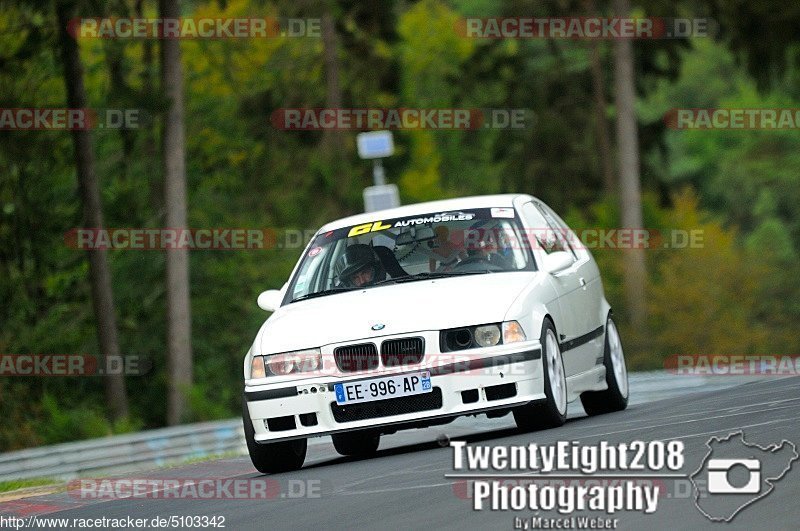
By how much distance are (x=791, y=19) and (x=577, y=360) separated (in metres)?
26.9

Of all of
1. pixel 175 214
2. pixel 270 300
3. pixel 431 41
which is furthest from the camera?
pixel 431 41

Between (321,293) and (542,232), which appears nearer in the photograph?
(321,293)

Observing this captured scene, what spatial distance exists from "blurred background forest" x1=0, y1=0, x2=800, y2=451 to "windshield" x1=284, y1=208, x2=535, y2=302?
47.1ft

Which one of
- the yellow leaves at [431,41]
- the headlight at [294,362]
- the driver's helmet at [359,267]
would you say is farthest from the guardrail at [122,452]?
the yellow leaves at [431,41]

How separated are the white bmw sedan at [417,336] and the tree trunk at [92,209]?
16.6 metres

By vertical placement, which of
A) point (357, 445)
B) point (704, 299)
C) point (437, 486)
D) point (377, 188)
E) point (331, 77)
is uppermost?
point (331, 77)

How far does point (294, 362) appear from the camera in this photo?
1053cm

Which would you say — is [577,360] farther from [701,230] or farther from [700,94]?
[700,94]

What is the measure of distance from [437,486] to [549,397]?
211cm

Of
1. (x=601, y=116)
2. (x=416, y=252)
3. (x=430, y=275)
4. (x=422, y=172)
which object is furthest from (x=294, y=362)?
(x=422, y=172)

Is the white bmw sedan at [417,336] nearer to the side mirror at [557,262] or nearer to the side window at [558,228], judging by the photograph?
the side mirror at [557,262]

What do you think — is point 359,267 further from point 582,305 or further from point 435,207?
point 582,305

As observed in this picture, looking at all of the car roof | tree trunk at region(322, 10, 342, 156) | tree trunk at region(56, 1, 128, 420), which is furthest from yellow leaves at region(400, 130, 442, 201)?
the car roof

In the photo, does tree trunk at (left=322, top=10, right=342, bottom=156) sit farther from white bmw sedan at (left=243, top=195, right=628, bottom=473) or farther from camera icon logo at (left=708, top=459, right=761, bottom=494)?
camera icon logo at (left=708, top=459, right=761, bottom=494)
